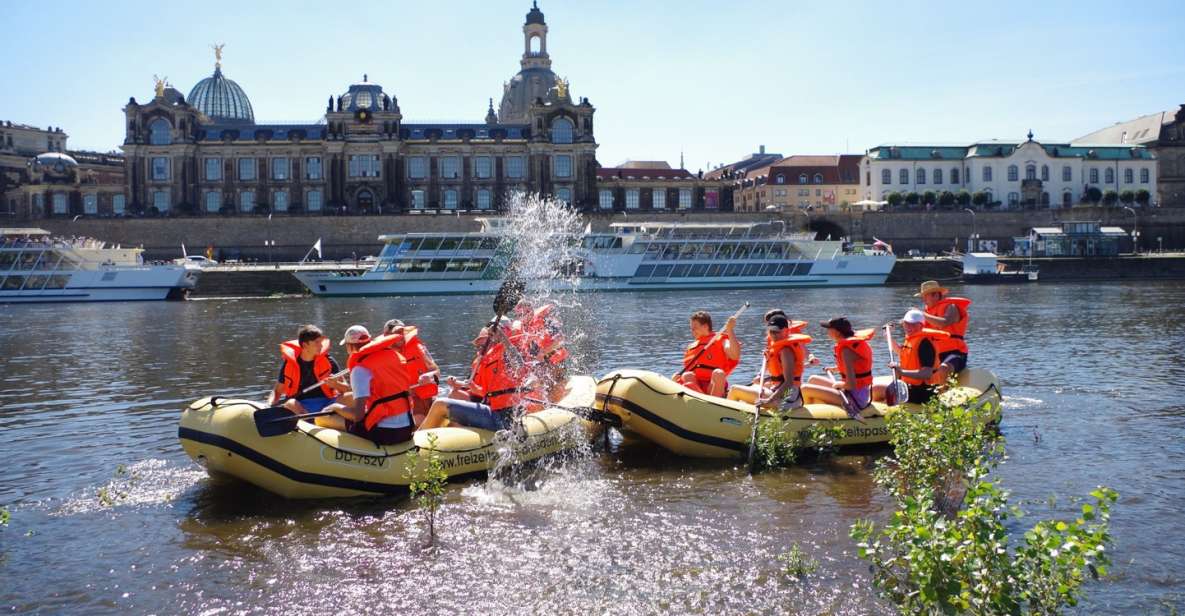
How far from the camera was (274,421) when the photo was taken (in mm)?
10781

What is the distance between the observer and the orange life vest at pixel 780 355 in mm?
12820

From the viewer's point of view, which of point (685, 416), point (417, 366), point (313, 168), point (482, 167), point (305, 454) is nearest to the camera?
point (305, 454)

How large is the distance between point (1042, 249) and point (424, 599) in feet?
244

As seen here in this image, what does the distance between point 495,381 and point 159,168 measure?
82.6m

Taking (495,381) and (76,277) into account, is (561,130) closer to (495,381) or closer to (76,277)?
(76,277)

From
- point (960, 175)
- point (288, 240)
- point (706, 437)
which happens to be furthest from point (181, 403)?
point (960, 175)

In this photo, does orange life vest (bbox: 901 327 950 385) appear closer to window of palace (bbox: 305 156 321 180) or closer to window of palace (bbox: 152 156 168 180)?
window of palace (bbox: 305 156 321 180)

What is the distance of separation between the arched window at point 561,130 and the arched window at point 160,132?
32.0 metres

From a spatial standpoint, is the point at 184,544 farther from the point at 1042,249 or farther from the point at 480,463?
the point at 1042,249

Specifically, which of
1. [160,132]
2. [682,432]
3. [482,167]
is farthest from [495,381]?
[160,132]

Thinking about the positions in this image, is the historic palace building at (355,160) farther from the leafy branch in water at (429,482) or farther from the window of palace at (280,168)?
the leafy branch in water at (429,482)

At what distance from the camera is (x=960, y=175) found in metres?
91.2

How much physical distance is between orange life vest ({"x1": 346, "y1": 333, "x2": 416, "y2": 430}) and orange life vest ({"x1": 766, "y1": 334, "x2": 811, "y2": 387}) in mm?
4700

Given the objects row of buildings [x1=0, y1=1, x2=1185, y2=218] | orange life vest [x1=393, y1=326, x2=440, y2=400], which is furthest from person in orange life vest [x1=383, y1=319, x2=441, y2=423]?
row of buildings [x1=0, y1=1, x2=1185, y2=218]
